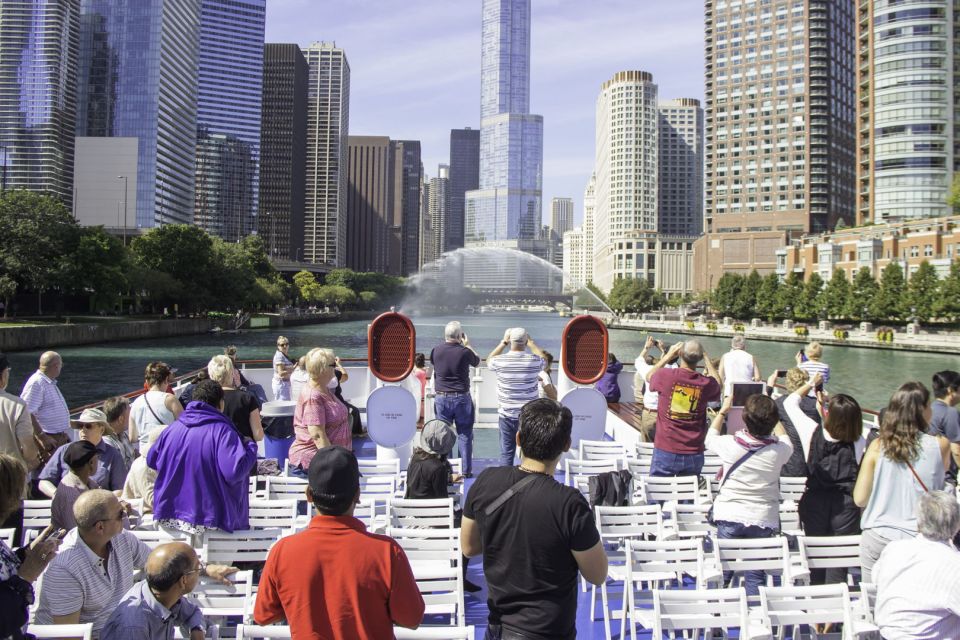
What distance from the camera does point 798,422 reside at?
737cm

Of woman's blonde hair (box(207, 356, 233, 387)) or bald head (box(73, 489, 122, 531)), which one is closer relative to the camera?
bald head (box(73, 489, 122, 531))

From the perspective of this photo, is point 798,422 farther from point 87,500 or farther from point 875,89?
point 875,89

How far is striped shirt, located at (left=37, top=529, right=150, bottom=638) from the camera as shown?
12.3ft

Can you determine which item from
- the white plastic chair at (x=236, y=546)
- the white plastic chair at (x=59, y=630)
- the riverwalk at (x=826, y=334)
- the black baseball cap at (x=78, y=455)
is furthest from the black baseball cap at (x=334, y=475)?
the riverwalk at (x=826, y=334)

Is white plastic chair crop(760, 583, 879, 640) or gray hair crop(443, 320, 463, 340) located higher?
gray hair crop(443, 320, 463, 340)

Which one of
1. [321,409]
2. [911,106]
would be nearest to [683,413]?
[321,409]

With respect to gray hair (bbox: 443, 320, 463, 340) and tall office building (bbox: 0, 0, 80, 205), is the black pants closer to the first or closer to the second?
gray hair (bbox: 443, 320, 463, 340)

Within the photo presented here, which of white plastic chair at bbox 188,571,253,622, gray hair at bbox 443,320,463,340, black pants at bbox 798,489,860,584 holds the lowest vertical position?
white plastic chair at bbox 188,571,253,622

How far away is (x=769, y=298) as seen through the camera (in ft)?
331

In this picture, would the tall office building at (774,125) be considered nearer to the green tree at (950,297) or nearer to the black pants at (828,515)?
the green tree at (950,297)

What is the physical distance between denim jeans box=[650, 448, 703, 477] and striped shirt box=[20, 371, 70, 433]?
6.23 m

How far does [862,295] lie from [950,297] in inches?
546

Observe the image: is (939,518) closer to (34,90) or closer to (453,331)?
(453,331)

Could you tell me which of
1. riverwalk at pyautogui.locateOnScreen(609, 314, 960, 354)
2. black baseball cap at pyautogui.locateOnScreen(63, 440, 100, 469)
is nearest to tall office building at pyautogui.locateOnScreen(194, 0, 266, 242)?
A: riverwalk at pyautogui.locateOnScreen(609, 314, 960, 354)
